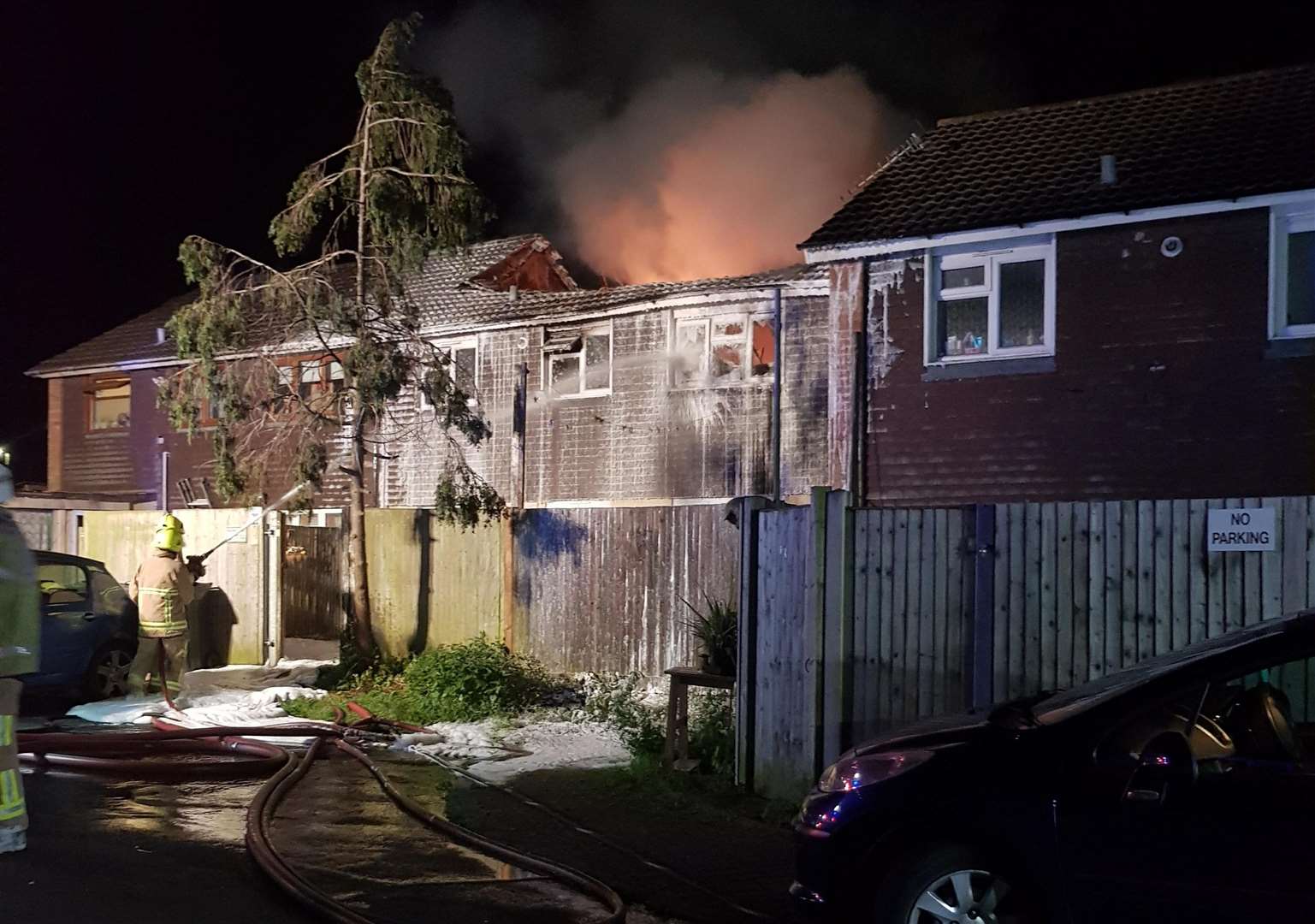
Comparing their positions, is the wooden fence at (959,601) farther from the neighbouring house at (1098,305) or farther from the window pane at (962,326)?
the window pane at (962,326)

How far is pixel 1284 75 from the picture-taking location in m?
13.8

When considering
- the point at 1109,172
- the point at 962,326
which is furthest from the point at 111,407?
the point at 1109,172

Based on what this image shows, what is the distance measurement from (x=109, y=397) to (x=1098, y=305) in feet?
67.1

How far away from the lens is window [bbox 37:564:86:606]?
12.3 meters

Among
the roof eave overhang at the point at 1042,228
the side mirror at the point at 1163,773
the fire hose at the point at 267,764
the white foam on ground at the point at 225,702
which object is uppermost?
the roof eave overhang at the point at 1042,228

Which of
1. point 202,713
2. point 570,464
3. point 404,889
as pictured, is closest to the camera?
point 404,889

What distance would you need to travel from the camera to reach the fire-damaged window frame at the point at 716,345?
55.1ft

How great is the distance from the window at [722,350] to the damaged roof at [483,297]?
1.72 ft

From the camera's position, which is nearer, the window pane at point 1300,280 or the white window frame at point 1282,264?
the white window frame at point 1282,264

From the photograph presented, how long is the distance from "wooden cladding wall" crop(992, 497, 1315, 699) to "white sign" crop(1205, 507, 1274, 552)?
0.03m

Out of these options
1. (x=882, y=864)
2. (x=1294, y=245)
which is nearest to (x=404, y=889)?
(x=882, y=864)

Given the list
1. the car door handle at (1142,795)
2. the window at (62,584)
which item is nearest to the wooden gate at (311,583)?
the window at (62,584)

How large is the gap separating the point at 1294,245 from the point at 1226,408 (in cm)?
168

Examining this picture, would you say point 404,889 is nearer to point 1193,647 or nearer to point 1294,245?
point 1193,647
